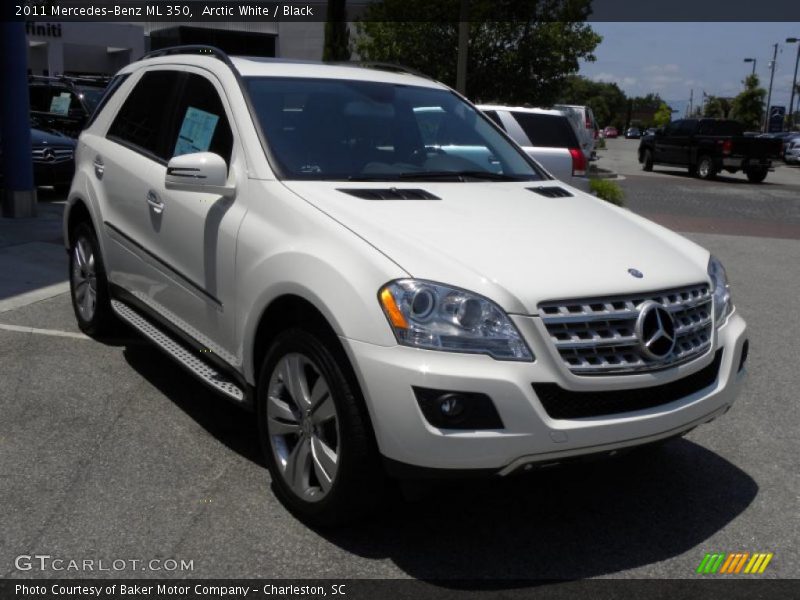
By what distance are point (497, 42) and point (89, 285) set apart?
20.2 metres

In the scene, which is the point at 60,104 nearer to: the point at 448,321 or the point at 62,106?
the point at 62,106

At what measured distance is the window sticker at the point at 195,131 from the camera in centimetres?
446

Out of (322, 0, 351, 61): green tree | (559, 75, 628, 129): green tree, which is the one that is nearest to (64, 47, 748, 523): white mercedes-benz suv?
(322, 0, 351, 61): green tree

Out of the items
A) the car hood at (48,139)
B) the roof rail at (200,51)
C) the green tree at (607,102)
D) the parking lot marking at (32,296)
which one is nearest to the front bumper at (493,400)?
the roof rail at (200,51)

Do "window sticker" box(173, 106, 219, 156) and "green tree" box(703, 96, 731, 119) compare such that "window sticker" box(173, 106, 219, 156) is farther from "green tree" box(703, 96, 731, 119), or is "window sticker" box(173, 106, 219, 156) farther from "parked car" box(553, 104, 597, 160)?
"green tree" box(703, 96, 731, 119)

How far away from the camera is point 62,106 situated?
15.9m

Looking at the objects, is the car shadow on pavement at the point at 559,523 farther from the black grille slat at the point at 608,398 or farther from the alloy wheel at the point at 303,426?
the black grille slat at the point at 608,398

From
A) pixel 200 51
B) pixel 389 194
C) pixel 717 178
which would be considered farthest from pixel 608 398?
pixel 717 178

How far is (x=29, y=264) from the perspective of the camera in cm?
842

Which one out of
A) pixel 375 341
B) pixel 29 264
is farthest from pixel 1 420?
pixel 29 264

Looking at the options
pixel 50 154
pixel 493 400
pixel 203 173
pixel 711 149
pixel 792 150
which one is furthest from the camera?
pixel 792 150

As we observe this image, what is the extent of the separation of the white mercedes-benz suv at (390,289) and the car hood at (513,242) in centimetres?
1

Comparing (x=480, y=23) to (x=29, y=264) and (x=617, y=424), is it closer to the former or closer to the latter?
(x=29, y=264)

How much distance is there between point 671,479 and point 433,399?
1.70 m
